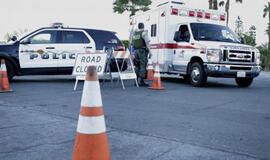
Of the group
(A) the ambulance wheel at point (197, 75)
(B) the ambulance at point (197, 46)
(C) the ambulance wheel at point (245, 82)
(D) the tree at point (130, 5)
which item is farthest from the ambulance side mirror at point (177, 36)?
(D) the tree at point (130, 5)

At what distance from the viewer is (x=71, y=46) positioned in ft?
36.4

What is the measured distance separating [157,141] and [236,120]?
1.86 metres

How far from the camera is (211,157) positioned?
3086mm

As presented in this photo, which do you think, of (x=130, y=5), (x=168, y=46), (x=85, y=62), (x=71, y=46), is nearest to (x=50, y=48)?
(x=71, y=46)

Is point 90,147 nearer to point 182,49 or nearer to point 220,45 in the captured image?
point 220,45

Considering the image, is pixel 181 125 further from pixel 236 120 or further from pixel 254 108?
pixel 254 108

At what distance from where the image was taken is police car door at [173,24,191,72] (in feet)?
35.3

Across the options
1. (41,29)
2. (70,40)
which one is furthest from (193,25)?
(41,29)

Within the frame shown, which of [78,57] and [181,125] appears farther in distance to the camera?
[78,57]

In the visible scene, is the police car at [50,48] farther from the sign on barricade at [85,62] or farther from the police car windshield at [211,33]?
the police car windshield at [211,33]

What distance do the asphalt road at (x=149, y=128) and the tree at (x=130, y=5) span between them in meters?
41.9

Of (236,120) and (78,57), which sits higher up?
(78,57)

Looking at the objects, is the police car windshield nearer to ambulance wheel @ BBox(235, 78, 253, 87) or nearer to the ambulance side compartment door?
the ambulance side compartment door

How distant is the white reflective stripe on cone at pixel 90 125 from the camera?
2.33m
